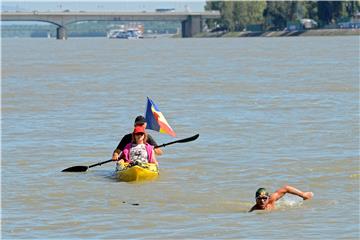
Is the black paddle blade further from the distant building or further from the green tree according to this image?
the green tree

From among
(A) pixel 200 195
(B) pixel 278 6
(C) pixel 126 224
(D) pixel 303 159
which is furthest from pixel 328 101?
(B) pixel 278 6

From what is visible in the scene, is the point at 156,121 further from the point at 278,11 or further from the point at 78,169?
the point at 278,11

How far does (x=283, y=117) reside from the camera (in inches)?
1228

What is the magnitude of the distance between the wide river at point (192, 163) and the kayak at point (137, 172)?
21 centimetres

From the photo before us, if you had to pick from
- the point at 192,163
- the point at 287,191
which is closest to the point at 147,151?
the point at 192,163

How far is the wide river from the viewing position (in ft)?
53.0

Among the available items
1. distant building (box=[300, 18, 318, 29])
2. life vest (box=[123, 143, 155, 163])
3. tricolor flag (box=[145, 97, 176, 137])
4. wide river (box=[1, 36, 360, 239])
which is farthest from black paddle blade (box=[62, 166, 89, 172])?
distant building (box=[300, 18, 318, 29])

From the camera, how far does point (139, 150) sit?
66.5 ft

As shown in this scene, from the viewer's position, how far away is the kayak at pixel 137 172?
797 inches

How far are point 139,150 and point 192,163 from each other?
2773 mm

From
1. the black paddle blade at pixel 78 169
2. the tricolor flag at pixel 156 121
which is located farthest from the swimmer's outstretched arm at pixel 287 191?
the tricolor flag at pixel 156 121

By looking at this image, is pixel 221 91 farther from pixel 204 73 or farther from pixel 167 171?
pixel 167 171

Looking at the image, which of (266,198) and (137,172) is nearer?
(266,198)

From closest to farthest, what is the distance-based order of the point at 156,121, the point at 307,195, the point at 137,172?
the point at 307,195, the point at 137,172, the point at 156,121
